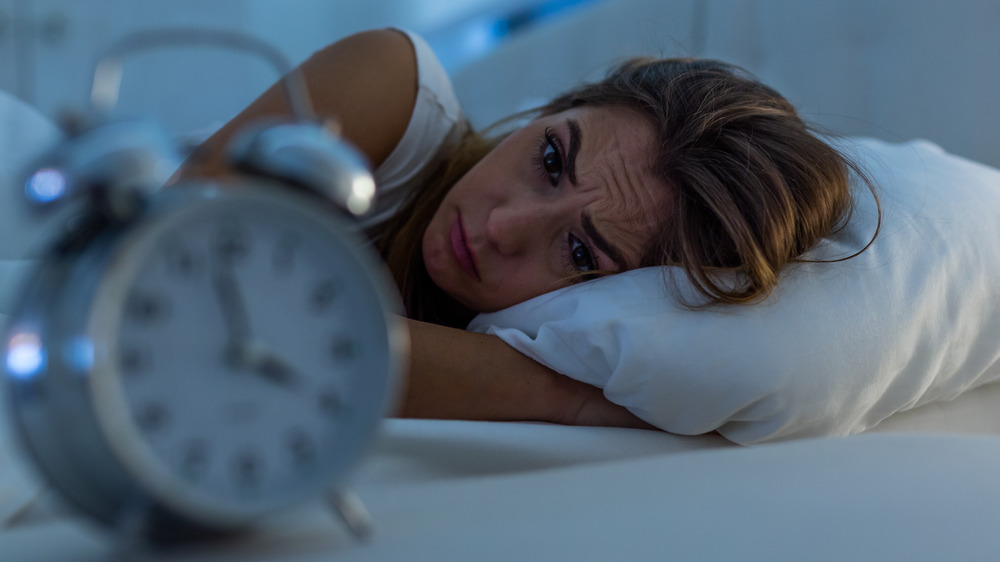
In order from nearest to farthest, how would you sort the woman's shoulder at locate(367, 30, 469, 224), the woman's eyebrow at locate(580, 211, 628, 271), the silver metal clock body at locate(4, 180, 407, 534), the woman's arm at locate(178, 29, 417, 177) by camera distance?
the silver metal clock body at locate(4, 180, 407, 534), the woman's eyebrow at locate(580, 211, 628, 271), the woman's arm at locate(178, 29, 417, 177), the woman's shoulder at locate(367, 30, 469, 224)

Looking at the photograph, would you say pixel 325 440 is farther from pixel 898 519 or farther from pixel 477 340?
pixel 477 340

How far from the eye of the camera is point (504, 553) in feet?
1.28

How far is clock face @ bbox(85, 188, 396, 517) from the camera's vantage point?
338mm

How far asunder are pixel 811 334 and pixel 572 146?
1.30ft

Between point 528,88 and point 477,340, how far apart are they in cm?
138

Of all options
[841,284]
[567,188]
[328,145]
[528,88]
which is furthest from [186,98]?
[328,145]

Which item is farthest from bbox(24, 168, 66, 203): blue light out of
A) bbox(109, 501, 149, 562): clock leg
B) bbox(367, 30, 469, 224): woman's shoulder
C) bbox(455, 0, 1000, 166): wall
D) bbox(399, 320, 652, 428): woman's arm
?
bbox(455, 0, 1000, 166): wall

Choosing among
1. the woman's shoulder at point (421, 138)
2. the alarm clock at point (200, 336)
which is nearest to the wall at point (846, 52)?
the woman's shoulder at point (421, 138)

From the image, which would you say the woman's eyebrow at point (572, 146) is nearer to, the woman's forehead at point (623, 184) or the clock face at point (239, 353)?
the woman's forehead at point (623, 184)

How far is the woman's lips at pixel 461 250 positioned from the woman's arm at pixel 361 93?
0.25 meters

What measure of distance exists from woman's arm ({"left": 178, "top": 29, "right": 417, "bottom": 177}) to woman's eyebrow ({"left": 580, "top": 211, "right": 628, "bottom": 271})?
432 mm

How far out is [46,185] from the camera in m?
0.34

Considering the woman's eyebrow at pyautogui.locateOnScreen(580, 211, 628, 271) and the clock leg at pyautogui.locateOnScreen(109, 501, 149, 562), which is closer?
the clock leg at pyautogui.locateOnScreen(109, 501, 149, 562)

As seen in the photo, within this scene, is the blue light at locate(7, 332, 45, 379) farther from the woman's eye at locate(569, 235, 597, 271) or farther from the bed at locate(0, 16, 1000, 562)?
the woman's eye at locate(569, 235, 597, 271)
